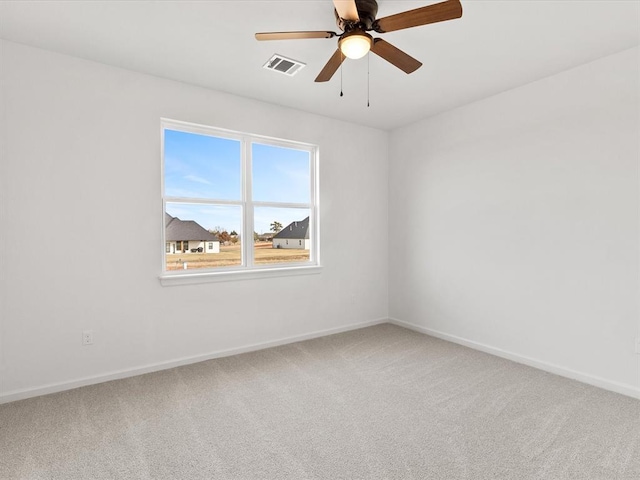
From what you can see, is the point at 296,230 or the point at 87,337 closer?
the point at 87,337

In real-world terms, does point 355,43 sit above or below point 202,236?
above

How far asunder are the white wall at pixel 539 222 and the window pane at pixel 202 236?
7.46 feet

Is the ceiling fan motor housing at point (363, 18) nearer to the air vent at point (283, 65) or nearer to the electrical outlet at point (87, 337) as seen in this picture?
the air vent at point (283, 65)

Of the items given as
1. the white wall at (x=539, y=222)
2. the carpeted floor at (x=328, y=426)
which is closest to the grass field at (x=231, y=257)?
the carpeted floor at (x=328, y=426)

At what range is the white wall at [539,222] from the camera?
8.84ft

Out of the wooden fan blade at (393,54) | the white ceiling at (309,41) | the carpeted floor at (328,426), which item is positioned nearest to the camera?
the carpeted floor at (328,426)

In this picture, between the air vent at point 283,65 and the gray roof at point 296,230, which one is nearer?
the air vent at point 283,65

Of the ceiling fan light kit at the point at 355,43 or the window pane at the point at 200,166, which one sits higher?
the ceiling fan light kit at the point at 355,43

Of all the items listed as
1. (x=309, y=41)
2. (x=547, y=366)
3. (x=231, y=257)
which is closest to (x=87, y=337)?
(x=231, y=257)

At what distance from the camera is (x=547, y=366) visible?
311cm

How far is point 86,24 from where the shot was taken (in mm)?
2336

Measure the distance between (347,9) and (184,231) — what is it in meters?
2.47

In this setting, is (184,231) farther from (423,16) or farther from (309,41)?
(423,16)

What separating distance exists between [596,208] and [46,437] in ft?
13.9
